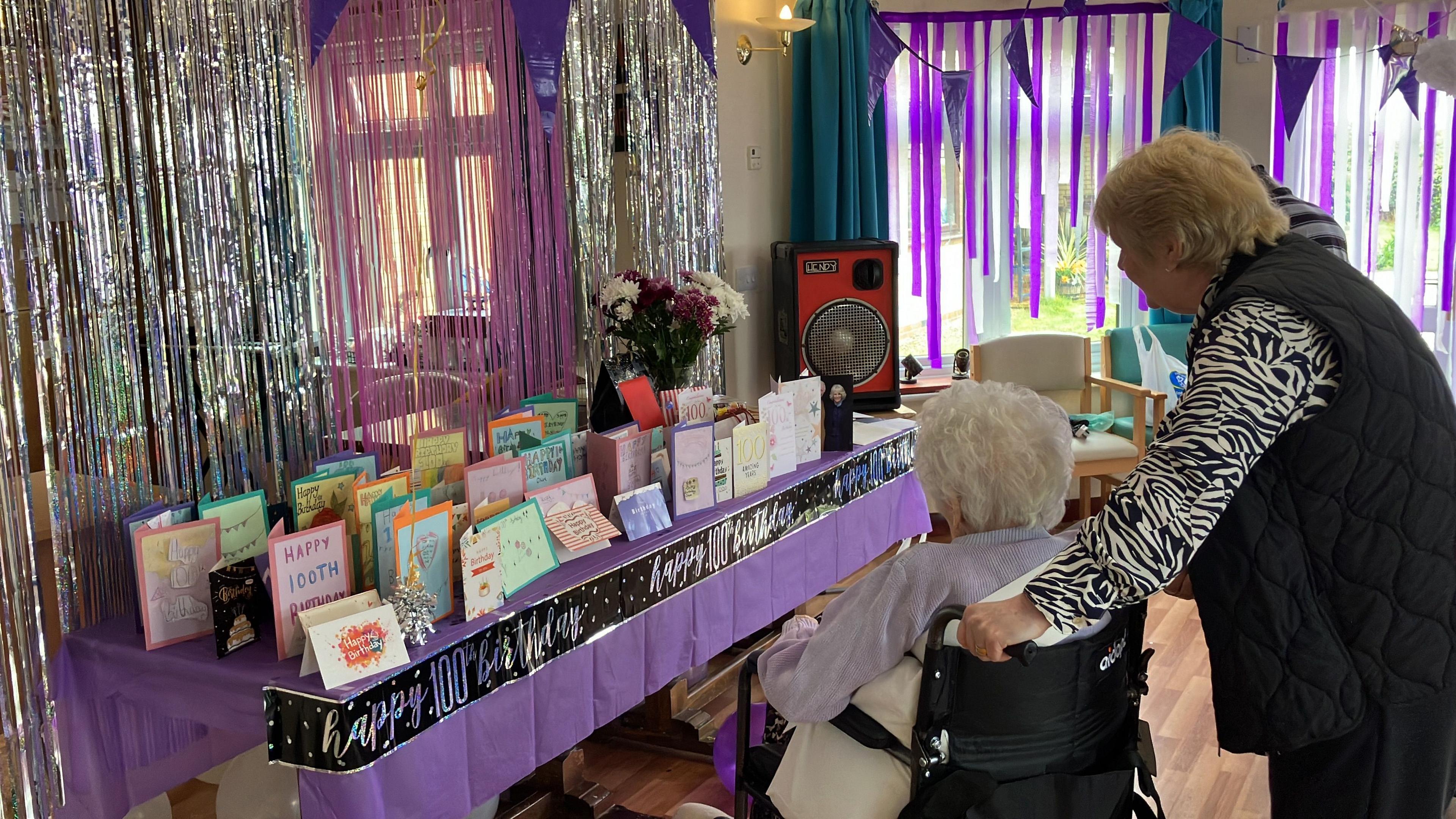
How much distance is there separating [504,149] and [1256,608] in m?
2.02

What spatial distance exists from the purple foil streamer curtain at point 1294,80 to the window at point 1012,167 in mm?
505

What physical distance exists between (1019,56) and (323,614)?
11.6 feet

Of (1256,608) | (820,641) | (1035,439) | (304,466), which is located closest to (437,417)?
(304,466)

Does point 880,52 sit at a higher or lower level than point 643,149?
higher

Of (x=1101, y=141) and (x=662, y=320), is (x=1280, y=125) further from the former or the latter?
(x=662, y=320)

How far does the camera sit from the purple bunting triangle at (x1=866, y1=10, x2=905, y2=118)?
4.44 m

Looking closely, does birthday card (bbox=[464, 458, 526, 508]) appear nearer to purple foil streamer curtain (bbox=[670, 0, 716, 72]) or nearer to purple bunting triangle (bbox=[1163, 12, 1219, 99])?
purple foil streamer curtain (bbox=[670, 0, 716, 72])

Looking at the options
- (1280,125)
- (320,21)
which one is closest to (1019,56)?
(1280,125)

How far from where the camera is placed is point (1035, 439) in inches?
→ 66.2

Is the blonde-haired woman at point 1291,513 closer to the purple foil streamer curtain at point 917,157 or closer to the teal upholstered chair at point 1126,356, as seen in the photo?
the teal upholstered chair at point 1126,356

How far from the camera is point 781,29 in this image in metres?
4.20

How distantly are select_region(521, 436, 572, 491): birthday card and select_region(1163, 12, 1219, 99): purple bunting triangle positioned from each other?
10.2ft

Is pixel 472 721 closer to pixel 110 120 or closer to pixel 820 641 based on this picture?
pixel 820 641

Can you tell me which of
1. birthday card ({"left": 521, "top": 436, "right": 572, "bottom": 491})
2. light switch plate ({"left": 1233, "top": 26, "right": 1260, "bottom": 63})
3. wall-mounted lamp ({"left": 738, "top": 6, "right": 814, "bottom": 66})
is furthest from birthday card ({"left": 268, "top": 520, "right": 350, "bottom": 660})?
light switch plate ({"left": 1233, "top": 26, "right": 1260, "bottom": 63})
